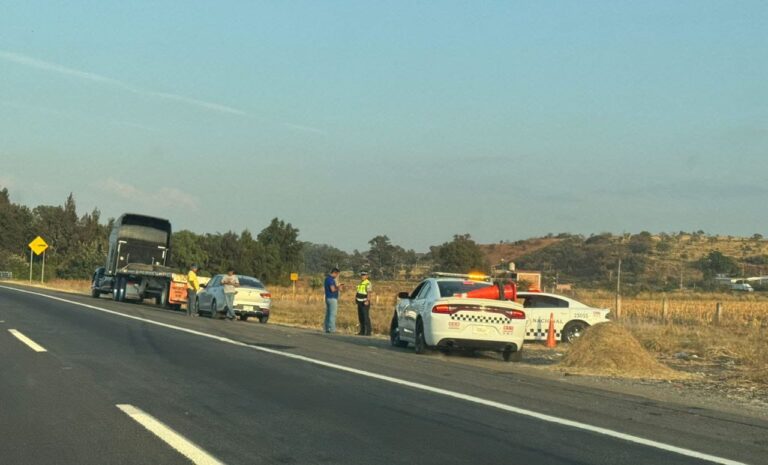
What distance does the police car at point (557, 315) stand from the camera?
23.7m

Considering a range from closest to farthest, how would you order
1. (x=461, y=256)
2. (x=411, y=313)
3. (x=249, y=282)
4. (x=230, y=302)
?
(x=411, y=313) → (x=230, y=302) → (x=249, y=282) → (x=461, y=256)

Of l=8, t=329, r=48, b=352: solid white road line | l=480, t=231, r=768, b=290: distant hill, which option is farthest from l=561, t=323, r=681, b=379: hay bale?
l=480, t=231, r=768, b=290: distant hill

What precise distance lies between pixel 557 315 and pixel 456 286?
6.19 m

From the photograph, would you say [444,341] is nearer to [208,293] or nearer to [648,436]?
[648,436]

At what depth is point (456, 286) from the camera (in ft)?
60.8

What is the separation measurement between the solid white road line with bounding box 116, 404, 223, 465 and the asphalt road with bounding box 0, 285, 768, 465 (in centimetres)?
2

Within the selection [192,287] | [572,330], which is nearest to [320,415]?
[572,330]

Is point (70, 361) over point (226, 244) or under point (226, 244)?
under

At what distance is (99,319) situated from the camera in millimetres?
25172

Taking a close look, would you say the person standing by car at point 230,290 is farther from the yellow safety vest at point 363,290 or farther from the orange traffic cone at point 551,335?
the orange traffic cone at point 551,335

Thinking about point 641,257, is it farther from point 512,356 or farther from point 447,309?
point 447,309

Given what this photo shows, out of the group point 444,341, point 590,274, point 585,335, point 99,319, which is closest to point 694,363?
point 585,335

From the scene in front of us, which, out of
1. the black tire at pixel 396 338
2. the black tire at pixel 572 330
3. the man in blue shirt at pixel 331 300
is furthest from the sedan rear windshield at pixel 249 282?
the black tire at pixel 572 330

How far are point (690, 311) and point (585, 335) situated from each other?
89.6 ft
